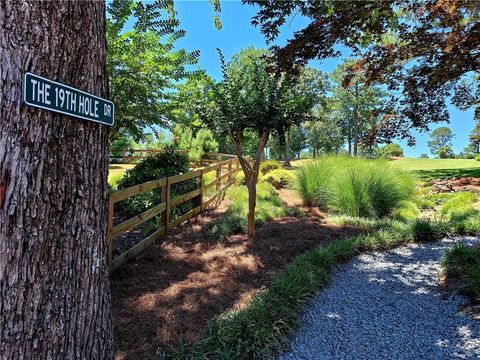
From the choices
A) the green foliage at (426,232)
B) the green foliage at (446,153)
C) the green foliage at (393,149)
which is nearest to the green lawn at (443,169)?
the green foliage at (426,232)

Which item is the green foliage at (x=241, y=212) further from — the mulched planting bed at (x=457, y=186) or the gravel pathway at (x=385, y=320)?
the mulched planting bed at (x=457, y=186)

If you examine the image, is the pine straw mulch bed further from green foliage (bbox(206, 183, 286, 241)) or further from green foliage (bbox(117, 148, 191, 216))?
green foliage (bbox(117, 148, 191, 216))

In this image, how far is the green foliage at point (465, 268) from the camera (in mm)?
3082

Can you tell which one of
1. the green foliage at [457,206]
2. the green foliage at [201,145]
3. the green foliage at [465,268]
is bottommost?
the green foliage at [465,268]

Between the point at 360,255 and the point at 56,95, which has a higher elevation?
the point at 56,95

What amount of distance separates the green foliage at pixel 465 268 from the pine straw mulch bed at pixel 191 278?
4.93 feet

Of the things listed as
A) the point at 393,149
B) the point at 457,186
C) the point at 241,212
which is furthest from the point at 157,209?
the point at 393,149

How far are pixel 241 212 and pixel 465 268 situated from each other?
374cm

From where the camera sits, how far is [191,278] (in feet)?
11.7

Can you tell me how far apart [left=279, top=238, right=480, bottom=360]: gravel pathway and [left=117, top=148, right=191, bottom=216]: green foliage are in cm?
372

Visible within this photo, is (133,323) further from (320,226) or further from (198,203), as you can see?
(198,203)

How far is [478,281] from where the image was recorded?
9.98 ft

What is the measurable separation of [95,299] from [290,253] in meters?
3.03

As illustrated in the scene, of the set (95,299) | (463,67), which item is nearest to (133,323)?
(95,299)
